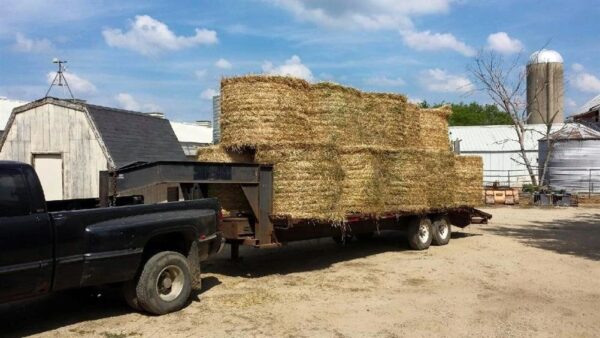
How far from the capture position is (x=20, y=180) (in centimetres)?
580

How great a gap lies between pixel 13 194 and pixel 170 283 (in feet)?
7.07

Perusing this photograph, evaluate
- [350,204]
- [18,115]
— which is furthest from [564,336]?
[18,115]

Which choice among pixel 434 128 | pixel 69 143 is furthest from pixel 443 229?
pixel 69 143

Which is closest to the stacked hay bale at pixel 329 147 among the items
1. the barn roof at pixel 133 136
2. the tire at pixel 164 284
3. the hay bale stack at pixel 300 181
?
the hay bale stack at pixel 300 181

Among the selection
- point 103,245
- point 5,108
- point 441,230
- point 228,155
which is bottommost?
point 441,230

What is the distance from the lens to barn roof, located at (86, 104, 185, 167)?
1562 centimetres

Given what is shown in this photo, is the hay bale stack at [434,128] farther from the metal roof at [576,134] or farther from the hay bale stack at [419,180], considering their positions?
the metal roof at [576,134]

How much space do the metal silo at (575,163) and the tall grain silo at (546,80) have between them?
790 inches

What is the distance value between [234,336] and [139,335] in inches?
38.9

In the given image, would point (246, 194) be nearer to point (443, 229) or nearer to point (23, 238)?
point (23, 238)

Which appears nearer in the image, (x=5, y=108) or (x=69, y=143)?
(x=69, y=143)

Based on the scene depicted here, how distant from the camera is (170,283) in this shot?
7008 mm

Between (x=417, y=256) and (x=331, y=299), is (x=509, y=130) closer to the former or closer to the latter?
(x=417, y=256)

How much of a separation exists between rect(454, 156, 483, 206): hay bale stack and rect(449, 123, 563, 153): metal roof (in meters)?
28.7
